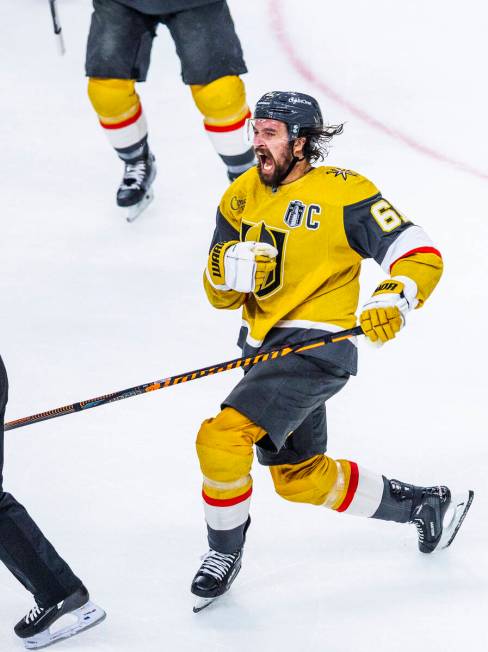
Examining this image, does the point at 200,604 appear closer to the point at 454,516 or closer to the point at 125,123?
the point at 454,516

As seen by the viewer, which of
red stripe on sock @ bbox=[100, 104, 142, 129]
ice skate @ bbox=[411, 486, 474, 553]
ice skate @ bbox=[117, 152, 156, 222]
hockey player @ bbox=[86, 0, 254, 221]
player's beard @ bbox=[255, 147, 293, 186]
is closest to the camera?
player's beard @ bbox=[255, 147, 293, 186]

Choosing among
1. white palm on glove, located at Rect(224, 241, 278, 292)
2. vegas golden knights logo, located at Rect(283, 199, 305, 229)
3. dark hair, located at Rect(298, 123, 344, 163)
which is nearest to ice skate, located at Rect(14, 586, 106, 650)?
white palm on glove, located at Rect(224, 241, 278, 292)

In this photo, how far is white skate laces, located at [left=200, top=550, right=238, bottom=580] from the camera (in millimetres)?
3090

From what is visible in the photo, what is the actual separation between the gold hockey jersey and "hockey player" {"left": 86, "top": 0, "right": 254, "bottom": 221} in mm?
1226

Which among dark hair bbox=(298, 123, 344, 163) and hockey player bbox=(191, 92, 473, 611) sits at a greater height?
dark hair bbox=(298, 123, 344, 163)

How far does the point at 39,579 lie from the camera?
9.64 ft

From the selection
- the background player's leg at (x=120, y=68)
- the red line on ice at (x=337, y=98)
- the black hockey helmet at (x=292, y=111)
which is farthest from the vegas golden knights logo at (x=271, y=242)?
the red line on ice at (x=337, y=98)

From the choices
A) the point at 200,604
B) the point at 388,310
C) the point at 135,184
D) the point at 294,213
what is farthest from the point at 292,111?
the point at 135,184

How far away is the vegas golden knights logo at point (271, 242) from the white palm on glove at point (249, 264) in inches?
1.2

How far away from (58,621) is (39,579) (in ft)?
0.52

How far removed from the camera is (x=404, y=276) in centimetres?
294

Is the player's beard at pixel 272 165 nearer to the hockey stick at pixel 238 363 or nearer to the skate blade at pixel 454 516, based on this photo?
the hockey stick at pixel 238 363

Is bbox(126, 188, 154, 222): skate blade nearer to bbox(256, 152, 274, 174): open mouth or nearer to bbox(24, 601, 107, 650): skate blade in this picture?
bbox(256, 152, 274, 174): open mouth

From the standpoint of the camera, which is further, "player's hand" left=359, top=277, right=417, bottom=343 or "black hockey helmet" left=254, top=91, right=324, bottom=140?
"black hockey helmet" left=254, top=91, right=324, bottom=140
